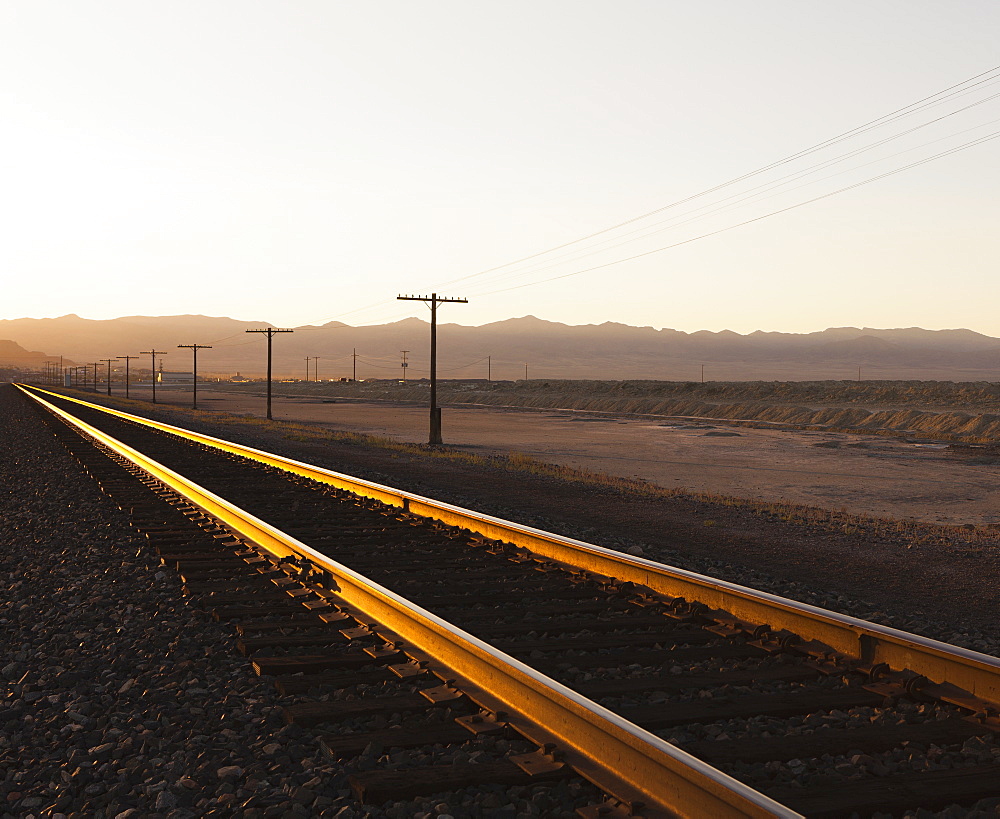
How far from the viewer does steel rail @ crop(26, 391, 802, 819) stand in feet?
11.3

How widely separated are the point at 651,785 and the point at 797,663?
2.35 meters

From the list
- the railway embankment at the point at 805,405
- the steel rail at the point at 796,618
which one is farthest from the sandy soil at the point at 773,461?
the steel rail at the point at 796,618

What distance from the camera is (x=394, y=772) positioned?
4133 millimetres

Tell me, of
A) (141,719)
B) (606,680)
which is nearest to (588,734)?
(606,680)

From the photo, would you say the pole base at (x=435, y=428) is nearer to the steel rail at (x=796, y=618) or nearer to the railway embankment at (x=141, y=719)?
the steel rail at (x=796, y=618)

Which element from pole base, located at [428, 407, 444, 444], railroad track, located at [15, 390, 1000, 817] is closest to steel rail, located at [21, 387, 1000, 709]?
railroad track, located at [15, 390, 1000, 817]

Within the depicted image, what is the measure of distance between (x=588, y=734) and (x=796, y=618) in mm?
2653

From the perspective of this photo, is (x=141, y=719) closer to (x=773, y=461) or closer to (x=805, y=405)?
(x=773, y=461)

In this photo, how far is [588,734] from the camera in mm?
4230

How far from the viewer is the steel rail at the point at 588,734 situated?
3.45 m

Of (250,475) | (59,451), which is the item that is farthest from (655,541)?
(59,451)

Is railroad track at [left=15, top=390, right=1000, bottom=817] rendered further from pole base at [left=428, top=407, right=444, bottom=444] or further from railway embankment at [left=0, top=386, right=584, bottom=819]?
pole base at [left=428, top=407, right=444, bottom=444]

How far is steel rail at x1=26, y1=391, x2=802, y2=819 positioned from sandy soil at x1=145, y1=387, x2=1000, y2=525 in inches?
575

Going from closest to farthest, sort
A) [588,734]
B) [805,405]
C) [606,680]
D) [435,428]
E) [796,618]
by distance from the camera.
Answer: [588,734]
[606,680]
[796,618]
[435,428]
[805,405]
